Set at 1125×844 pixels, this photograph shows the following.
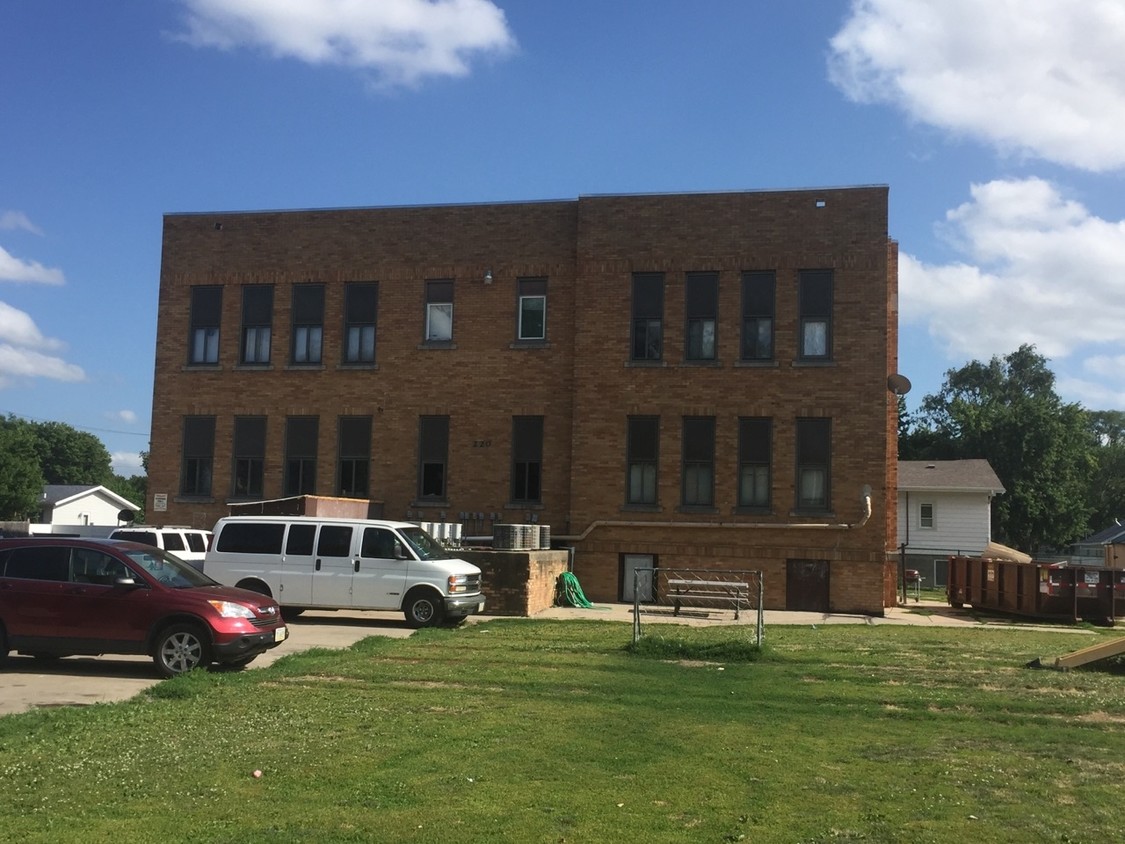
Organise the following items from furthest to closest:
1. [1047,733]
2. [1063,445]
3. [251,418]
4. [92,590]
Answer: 1. [1063,445]
2. [251,418]
3. [92,590]
4. [1047,733]

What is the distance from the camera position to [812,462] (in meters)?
24.5

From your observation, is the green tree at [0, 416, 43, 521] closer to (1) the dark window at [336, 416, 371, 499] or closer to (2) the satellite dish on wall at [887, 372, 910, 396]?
(1) the dark window at [336, 416, 371, 499]

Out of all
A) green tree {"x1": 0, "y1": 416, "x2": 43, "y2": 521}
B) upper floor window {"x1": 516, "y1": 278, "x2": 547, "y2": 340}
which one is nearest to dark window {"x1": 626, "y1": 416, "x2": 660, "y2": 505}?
upper floor window {"x1": 516, "y1": 278, "x2": 547, "y2": 340}

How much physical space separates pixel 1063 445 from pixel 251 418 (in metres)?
47.2

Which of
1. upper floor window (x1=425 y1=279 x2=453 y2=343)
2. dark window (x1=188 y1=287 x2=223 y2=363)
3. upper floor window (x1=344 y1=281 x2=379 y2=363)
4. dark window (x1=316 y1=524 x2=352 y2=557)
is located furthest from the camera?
dark window (x1=188 y1=287 x2=223 y2=363)

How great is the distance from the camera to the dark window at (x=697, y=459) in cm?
2486

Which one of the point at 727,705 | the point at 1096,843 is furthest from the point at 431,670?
the point at 1096,843

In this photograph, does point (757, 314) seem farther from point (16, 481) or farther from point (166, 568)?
point (16, 481)

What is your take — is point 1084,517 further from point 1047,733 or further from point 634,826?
point 634,826

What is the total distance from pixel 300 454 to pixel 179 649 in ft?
49.7

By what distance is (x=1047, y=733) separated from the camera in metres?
9.30

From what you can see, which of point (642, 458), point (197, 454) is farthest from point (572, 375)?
point (197, 454)

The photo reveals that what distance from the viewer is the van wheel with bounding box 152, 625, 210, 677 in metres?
12.1

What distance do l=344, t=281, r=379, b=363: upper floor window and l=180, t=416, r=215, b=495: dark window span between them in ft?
14.2
